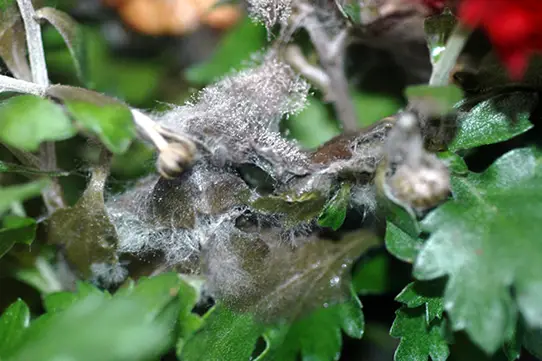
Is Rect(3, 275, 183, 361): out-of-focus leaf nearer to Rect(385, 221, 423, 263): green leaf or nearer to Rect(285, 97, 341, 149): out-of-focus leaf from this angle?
Rect(385, 221, 423, 263): green leaf

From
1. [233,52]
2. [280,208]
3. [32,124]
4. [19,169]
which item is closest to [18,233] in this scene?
[19,169]

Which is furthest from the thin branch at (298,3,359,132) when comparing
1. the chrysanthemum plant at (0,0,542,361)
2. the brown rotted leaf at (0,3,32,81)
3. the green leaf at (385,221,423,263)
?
the brown rotted leaf at (0,3,32,81)

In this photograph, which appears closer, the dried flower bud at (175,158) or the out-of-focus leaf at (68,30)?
the dried flower bud at (175,158)

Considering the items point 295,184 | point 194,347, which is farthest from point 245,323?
point 295,184

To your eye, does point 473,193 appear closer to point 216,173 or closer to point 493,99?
point 493,99

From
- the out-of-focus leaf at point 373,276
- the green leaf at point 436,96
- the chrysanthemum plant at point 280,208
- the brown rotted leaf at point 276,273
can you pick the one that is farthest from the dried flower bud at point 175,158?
the out-of-focus leaf at point 373,276

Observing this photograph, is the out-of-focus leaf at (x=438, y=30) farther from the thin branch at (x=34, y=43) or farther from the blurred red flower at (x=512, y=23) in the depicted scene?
the thin branch at (x=34, y=43)

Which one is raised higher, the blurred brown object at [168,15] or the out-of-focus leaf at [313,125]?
the blurred brown object at [168,15]
